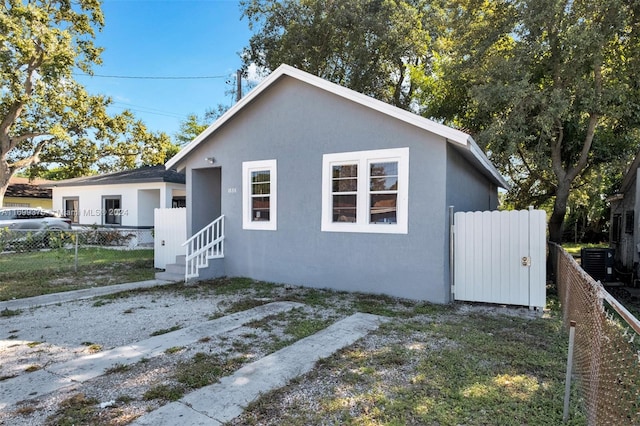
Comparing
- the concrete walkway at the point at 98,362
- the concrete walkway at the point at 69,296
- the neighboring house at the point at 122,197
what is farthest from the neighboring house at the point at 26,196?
the concrete walkway at the point at 98,362

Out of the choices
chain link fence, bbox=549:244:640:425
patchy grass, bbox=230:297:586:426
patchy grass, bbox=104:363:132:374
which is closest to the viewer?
chain link fence, bbox=549:244:640:425

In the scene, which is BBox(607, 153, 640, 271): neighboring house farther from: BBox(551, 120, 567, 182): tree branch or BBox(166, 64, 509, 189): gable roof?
BBox(166, 64, 509, 189): gable roof

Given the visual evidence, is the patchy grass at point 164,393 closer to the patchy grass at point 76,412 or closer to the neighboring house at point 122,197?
the patchy grass at point 76,412

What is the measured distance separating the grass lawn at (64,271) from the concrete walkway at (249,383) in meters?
5.94

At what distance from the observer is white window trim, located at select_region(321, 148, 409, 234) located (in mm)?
7289

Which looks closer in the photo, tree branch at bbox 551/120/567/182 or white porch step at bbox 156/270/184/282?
white porch step at bbox 156/270/184/282

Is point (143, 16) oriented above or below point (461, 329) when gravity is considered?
above

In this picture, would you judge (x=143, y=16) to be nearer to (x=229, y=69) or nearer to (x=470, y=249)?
(x=229, y=69)

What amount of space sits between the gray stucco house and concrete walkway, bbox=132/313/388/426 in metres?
2.47

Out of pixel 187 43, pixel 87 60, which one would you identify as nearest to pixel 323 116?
pixel 187 43

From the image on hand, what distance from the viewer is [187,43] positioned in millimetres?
20750

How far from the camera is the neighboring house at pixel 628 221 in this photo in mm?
11209

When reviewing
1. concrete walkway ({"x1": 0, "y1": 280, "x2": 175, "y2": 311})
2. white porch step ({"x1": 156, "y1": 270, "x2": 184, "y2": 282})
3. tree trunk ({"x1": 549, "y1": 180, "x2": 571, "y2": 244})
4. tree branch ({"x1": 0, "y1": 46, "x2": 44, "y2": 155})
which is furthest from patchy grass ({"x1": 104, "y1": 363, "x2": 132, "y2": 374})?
tree branch ({"x1": 0, "y1": 46, "x2": 44, "y2": 155})

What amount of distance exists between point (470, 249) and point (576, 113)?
24.8 ft
